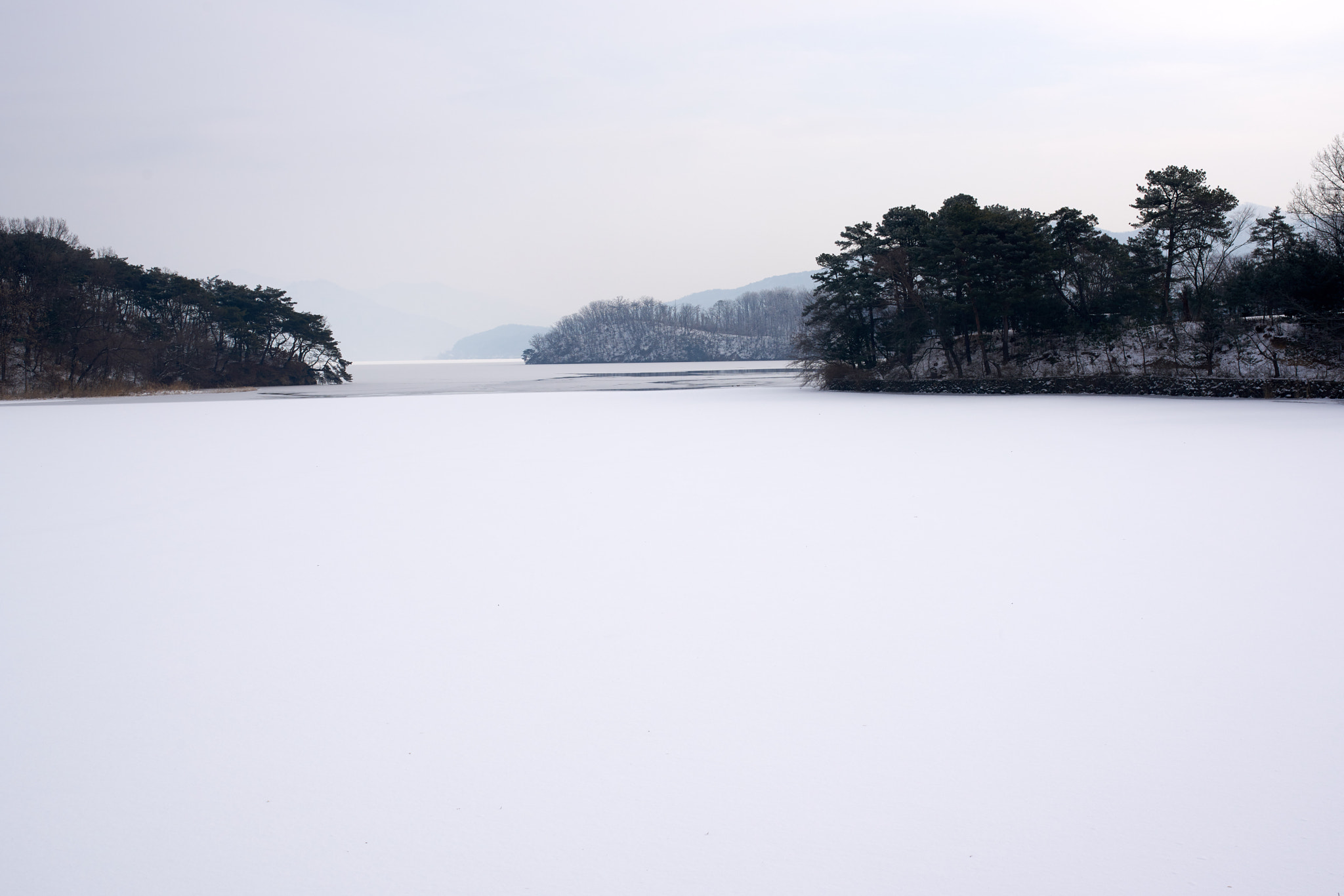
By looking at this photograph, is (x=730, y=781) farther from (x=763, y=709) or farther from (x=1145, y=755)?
(x=1145, y=755)

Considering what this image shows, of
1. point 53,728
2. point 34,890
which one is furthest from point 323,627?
point 34,890

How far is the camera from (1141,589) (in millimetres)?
5574

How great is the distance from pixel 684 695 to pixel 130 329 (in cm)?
6495

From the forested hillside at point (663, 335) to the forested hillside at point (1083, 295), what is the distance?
112 meters

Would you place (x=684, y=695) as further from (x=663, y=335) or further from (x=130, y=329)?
(x=663, y=335)

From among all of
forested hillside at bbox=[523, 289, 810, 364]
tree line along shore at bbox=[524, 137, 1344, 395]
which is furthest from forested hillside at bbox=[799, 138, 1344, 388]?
forested hillside at bbox=[523, 289, 810, 364]

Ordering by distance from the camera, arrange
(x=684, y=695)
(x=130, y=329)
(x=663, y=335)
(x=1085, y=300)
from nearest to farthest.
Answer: (x=684, y=695)
(x=1085, y=300)
(x=130, y=329)
(x=663, y=335)

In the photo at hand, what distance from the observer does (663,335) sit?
16988cm

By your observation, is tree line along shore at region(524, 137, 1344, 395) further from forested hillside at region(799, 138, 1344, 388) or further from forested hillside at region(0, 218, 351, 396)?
forested hillside at region(0, 218, 351, 396)

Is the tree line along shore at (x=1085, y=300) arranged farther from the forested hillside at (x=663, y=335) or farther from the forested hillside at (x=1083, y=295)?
the forested hillside at (x=663, y=335)

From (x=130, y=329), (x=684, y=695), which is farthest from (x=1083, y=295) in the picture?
(x=130, y=329)

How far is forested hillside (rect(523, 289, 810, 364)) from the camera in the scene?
16262 centimetres

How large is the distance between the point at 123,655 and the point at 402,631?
5.29 feet

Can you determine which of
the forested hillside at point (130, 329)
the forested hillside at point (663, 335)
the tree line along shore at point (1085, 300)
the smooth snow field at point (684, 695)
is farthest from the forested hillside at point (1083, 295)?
the forested hillside at point (663, 335)
